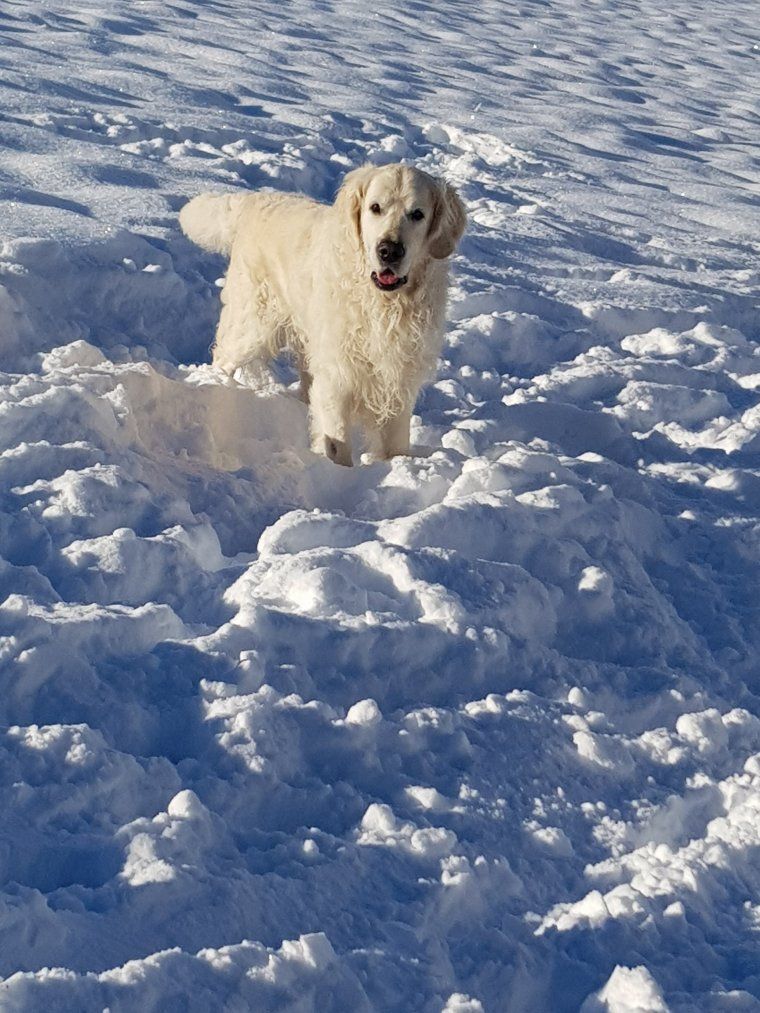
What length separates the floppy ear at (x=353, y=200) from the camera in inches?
157

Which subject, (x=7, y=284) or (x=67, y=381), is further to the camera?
(x=7, y=284)

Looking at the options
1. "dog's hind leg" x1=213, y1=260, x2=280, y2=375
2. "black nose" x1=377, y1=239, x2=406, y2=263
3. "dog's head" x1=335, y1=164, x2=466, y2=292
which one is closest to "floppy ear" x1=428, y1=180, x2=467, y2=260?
"dog's head" x1=335, y1=164, x2=466, y2=292

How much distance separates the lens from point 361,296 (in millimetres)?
4098

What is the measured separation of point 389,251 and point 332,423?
65 cm

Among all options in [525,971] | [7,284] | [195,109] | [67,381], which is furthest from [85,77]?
[525,971]

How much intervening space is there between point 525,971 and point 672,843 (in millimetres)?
576

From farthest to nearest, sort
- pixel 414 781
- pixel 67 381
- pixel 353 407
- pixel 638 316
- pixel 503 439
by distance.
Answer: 1. pixel 638 316
2. pixel 503 439
3. pixel 353 407
4. pixel 67 381
5. pixel 414 781

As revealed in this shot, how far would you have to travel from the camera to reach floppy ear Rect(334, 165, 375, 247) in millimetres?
3986

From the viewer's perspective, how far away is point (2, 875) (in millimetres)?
2082

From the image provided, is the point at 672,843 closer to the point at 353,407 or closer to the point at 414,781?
the point at 414,781

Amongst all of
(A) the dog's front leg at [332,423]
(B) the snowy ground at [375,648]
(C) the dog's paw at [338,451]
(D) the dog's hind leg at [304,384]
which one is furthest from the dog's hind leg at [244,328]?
(C) the dog's paw at [338,451]

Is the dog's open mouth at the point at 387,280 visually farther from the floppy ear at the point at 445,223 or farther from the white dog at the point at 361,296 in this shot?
the floppy ear at the point at 445,223

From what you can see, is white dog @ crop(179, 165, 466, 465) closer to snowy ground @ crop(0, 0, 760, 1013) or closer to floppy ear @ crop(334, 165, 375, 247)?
floppy ear @ crop(334, 165, 375, 247)

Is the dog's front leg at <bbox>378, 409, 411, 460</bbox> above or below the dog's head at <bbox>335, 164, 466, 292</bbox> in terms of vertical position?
below
